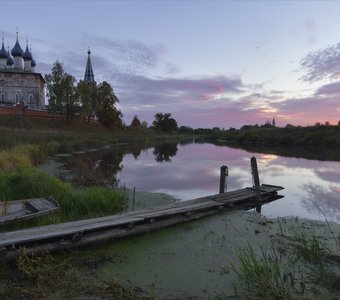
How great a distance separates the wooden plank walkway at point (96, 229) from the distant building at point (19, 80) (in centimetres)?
5474

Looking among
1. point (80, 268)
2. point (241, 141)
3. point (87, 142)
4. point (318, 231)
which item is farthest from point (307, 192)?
point (241, 141)

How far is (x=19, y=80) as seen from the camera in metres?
58.6

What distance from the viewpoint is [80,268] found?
5.62 meters

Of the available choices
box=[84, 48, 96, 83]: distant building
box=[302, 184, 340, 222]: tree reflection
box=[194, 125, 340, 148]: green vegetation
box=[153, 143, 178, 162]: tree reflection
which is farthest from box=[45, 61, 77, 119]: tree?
box=[302, 184, 340, 222]: tree reflection

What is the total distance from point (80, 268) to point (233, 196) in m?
6.76

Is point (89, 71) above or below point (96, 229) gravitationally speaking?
above

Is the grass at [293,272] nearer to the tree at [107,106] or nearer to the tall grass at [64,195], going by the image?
the tall grass at [64,195]

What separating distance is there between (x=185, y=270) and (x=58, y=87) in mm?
51528

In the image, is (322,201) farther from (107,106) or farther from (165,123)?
(165,123)

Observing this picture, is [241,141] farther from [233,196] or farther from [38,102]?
[233,196]

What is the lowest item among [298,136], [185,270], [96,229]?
[185,270]

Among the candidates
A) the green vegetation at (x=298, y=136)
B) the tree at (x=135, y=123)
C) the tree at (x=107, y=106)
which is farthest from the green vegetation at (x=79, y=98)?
the green vegetation at (x=298, y=136)

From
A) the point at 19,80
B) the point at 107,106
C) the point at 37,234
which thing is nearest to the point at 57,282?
the point at 37,234

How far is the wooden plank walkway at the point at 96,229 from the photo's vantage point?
5.78m
